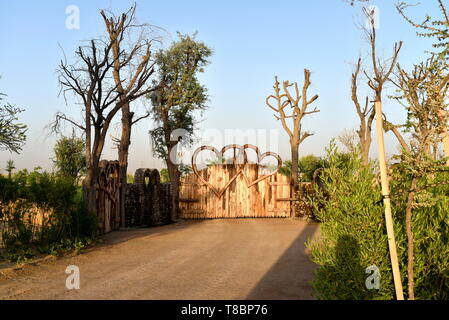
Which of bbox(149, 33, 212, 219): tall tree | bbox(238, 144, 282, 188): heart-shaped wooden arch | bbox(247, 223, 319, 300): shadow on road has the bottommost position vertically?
bbox(247, 223, 319, 300): shadow on road

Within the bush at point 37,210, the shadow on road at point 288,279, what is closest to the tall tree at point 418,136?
the shadow on road at point 288,279

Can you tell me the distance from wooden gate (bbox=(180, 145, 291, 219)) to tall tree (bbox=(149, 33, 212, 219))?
386 cm

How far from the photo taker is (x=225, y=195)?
2100 cm

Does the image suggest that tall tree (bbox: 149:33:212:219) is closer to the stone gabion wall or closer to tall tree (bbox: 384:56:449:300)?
A: the stone gabion wall

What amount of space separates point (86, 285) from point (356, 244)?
5.40 metres

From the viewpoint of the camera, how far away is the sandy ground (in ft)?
23.6

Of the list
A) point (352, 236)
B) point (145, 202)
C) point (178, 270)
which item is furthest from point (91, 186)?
point (352, 236)

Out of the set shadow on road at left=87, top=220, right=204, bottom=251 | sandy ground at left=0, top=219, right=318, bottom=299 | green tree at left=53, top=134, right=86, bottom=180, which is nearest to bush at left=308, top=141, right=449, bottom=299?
sandy ground at left=0, top=219, right=318, bottom=299

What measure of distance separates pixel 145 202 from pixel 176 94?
28.2ft

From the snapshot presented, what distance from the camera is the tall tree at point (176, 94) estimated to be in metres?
24.7

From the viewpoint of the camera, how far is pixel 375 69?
874 inches

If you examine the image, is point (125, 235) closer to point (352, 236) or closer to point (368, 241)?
point (352, 236)
